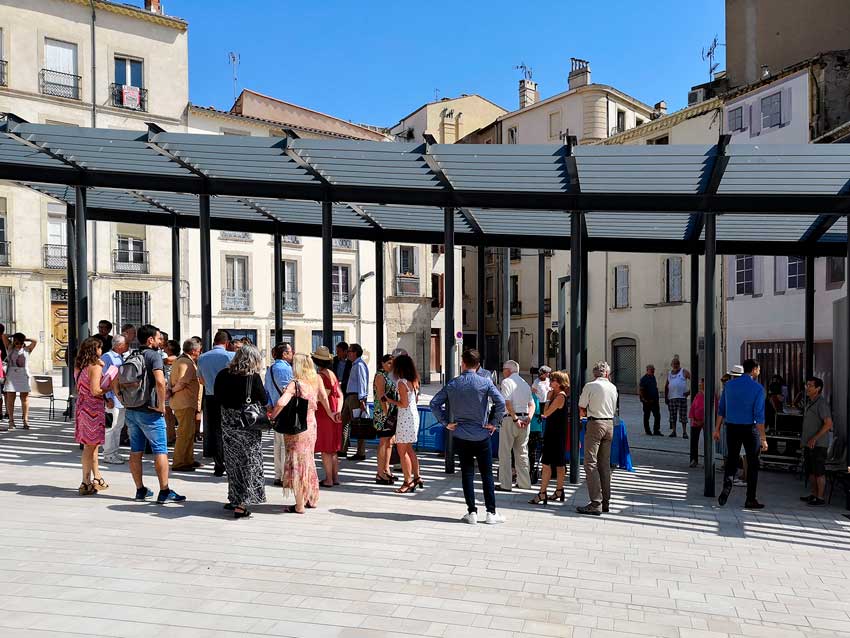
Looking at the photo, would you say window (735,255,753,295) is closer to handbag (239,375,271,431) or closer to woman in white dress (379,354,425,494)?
woman in white dress (379,354,425,494)

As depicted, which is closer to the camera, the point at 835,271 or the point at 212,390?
the point at 212,390

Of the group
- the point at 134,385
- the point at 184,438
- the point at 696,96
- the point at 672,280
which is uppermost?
the point at 696,96

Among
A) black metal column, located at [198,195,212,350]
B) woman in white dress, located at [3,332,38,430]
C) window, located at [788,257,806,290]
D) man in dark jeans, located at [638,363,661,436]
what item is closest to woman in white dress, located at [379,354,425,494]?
black metal column, located at [198,195,212,350]

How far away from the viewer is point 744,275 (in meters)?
22.7

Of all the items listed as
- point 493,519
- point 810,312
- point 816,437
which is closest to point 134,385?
point 493,519

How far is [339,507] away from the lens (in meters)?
8.21

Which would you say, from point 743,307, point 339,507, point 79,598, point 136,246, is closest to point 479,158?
point 339,507

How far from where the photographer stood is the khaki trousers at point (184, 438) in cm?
985

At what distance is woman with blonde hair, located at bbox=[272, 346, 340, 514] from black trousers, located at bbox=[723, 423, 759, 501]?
4700 mm

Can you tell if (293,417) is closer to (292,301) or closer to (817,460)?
(817,460)

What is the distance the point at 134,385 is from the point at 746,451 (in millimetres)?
6661

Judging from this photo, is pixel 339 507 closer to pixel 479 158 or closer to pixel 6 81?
pixel 479 158

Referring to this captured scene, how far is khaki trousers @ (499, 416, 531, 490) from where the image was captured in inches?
368

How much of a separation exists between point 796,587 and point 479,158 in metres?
5.50
